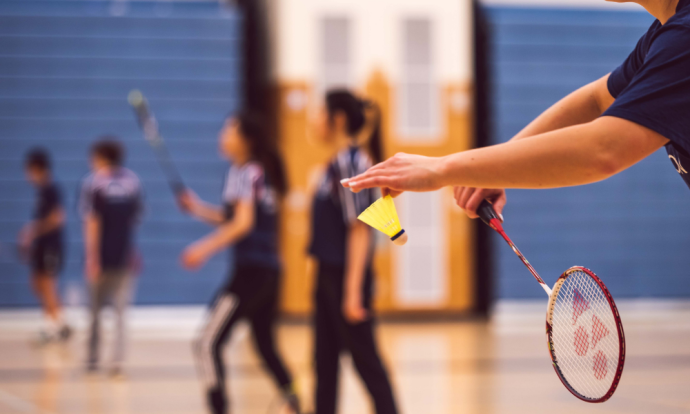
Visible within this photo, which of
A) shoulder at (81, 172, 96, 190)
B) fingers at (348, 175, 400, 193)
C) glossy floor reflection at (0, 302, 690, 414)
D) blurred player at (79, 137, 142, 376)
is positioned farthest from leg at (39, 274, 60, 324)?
fingers at (348, 175, 400, 193)

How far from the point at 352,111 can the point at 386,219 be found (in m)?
1.85

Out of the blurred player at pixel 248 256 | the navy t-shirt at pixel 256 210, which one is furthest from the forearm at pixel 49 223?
the navy t-shirt at pixel 256 210

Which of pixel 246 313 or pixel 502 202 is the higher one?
pixel 502 202

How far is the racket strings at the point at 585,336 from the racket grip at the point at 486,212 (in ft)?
0.85

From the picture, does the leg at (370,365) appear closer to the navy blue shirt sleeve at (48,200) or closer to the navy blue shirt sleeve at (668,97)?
the navy blue shirt sleeve at (668,97)

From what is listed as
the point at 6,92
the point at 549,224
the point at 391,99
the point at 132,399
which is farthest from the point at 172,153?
the point at 549,224

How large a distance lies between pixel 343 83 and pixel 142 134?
111 inches

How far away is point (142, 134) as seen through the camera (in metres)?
8.76

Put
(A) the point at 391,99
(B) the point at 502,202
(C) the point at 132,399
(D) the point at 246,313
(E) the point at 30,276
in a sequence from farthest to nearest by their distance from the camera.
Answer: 1. (A) the point at 391,99
2. (E) the point at 30,276
3. (C) the point at 132,399
4. (D) the point at 246,313
5. (B) the point at 502,202

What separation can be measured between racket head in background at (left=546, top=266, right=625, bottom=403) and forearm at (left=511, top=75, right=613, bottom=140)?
418mm

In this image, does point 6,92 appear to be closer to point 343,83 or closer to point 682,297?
point 343,83

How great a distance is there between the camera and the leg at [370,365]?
9.64 ft

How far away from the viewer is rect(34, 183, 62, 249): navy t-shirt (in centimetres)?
752

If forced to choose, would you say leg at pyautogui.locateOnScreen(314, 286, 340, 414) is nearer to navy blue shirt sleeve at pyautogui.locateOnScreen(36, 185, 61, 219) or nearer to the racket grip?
the racket grip
